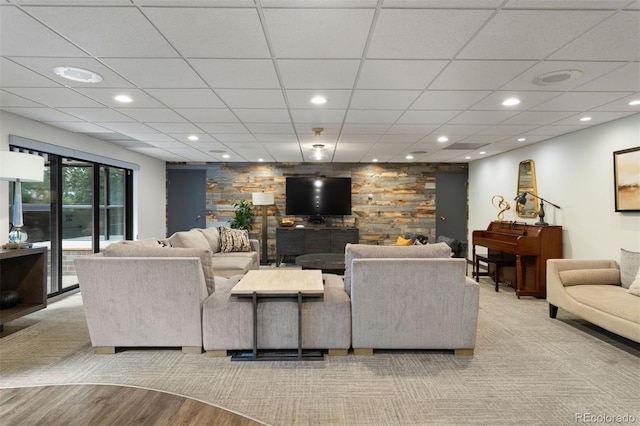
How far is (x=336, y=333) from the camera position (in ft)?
9.61

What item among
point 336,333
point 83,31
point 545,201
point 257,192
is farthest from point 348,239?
point 83,31

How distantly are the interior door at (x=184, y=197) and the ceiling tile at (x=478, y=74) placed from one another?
6384mm

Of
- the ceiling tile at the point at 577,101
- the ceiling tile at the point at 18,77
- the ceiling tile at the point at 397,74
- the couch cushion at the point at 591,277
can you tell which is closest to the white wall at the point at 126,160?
the ceiling tile at the point at 18,77

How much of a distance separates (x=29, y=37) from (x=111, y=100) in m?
1.33

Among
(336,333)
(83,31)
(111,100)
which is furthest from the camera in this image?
(111,100)

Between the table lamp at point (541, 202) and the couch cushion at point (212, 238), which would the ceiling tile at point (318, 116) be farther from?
the table lamp at point (541, 202)

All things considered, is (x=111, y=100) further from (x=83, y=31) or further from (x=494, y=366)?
(x=494, y=366)

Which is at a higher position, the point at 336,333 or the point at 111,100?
the point at 111,100

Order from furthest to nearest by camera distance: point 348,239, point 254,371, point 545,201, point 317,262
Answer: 1. point 348,239
2. point 545,201
3. point 317,262
4. point 254,371

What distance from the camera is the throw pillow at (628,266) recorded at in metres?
3.57

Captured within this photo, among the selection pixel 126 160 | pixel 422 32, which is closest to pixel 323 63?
pixel 422 32

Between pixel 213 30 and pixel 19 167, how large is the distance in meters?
2.74

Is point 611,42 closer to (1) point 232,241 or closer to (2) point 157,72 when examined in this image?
(2) point 157,72

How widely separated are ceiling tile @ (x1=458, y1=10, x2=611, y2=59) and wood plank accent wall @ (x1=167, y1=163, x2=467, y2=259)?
19.0ft
